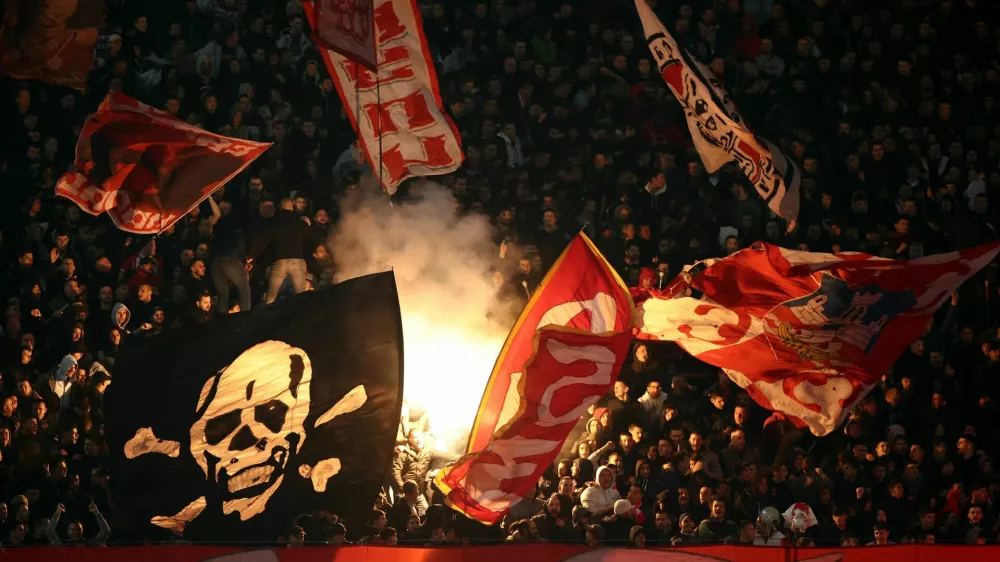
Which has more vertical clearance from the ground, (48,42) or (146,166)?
(48,42)

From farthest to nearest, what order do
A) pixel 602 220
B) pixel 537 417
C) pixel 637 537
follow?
pixel 602 220, pixel 637 537, pixel 537 417

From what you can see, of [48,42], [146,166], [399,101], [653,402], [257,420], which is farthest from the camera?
[48,42]

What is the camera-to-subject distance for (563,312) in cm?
1129

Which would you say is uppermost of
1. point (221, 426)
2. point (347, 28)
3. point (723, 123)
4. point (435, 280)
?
point (347, 28)

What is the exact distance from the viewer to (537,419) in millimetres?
10266

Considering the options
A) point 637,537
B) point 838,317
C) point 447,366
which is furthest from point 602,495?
point 447,366

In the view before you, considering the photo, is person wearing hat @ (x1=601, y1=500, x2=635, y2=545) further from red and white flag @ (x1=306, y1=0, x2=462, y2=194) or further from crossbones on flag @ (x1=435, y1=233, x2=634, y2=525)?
red and white flag @ (x1=306, y1=0, x2=462, y2=194)

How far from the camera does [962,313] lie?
13.5m

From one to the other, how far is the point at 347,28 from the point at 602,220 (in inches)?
168

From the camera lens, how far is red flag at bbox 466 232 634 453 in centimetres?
1116

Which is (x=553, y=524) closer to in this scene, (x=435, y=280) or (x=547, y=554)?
(x=547, y=554)

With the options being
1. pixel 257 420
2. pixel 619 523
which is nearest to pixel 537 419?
pixel 619 523

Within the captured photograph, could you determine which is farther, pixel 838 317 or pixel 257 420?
pixel 838 317

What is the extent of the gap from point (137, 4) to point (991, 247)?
410 inches
